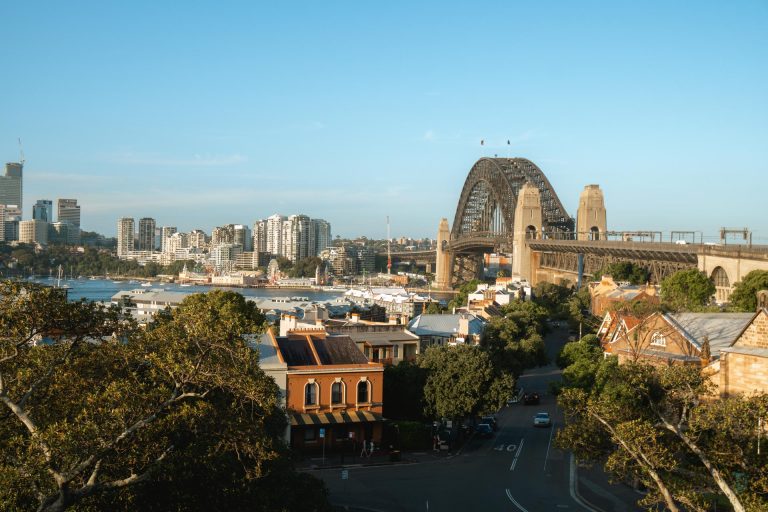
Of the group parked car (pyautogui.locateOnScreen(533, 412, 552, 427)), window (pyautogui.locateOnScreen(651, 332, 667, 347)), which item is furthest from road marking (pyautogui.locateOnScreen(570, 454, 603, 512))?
parked car (pyautogui.locateOnScreen(533, 412, 552, 427))

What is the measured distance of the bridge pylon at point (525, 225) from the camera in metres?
108

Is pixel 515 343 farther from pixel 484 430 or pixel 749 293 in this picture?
pixel 484 430

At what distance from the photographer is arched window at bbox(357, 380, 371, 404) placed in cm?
2589

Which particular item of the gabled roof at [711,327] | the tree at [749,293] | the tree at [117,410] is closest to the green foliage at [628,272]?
the tree at [749,293]

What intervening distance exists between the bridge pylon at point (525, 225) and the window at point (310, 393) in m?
83.9

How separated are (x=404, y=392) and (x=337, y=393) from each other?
2.88m

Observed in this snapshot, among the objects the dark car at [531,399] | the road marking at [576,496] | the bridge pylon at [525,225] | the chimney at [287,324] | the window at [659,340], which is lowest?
the dark car at [531,399]

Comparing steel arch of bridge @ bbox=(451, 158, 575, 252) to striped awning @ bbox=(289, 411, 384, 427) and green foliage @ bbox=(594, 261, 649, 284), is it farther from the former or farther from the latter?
striped awning @ bbox=(289, 411, 384, 427)

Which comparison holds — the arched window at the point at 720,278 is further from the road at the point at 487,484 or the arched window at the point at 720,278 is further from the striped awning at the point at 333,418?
the striped awning at the point at 333,418

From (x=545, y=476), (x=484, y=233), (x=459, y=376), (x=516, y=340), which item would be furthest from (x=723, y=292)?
(x=484, y=233)

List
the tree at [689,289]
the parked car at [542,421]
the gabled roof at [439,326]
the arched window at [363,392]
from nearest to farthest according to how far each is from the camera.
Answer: the arched window at [363,392]
the parked car at [542,421]
the gabled roof at [439,326]
the tree at [689,289]

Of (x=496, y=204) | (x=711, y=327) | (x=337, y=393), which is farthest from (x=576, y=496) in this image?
(x=496, y=204)

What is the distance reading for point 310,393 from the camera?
82.8 feet

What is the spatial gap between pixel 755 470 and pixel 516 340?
31.8 m
